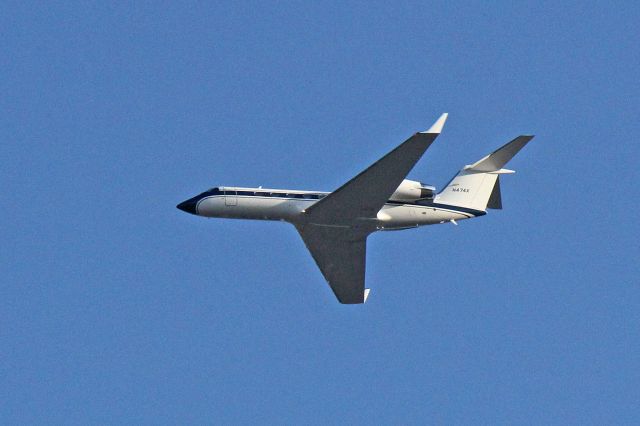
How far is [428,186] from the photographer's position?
42.0 metres

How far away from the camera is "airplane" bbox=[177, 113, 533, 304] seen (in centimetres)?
4006

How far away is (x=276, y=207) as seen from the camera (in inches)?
1640

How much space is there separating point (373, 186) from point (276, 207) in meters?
3.93

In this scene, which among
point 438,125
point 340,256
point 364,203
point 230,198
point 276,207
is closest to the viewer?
point 438,125

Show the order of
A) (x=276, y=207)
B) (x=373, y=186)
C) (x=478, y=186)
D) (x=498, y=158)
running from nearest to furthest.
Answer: (x=373, y=186)
(x=276, y=207)
(x=498, y=158)
(x=478, y=186)

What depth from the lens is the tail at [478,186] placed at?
43.3 metres

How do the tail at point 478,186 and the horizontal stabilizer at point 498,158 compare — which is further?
the tail at point 478,186

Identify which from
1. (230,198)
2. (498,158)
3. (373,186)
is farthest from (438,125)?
(230,198)

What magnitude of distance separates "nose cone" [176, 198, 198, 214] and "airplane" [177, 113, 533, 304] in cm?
4

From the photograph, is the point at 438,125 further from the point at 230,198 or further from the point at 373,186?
the point at 230,198

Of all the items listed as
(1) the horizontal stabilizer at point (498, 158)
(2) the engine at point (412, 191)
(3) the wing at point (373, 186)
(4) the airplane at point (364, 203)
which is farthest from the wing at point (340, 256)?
(1) the horizontal stabilizer at point (498, 158)

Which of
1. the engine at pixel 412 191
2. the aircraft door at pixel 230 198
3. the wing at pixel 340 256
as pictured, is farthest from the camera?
the wing at pixel 340 256

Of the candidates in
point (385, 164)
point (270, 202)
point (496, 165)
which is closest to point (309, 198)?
point (270, 202)

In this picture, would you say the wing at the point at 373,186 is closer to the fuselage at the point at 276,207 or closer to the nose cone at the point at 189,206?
the fuselage at the point at 276,207
